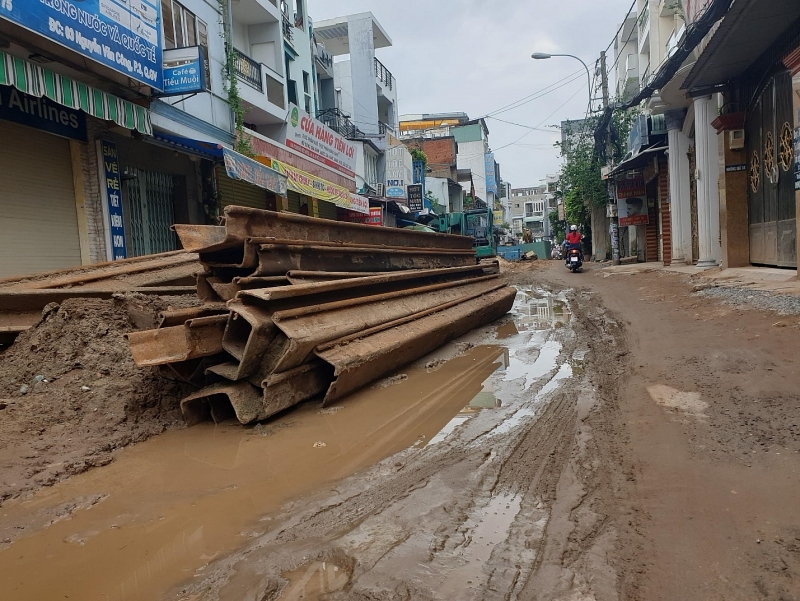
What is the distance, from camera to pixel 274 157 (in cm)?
1437

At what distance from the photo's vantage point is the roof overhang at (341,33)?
87.2 ft

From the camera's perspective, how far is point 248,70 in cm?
1449

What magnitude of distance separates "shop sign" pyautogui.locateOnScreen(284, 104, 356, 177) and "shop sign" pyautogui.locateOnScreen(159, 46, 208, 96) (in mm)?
6182

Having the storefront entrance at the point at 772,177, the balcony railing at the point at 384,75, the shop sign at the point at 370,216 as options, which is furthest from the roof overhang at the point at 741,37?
the balcony railing at the point at 384,75

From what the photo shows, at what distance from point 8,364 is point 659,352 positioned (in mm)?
5741

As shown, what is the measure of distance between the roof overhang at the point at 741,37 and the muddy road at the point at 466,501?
4.79 m

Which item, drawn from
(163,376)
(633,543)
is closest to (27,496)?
(163,376)

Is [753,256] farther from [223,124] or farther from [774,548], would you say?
[223,124]

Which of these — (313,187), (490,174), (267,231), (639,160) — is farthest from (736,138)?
(490,174)

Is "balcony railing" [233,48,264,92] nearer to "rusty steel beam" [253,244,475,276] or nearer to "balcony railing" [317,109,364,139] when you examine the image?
"balcony railing" [317,109,364,139]

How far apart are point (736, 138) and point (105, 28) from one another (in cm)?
1059

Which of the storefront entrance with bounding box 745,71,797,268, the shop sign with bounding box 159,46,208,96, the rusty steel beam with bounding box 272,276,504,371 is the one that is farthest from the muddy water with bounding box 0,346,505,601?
the shop sign with bounding box 159,46,208,96

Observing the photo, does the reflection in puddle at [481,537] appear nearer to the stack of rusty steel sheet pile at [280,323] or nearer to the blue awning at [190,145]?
the stack of rusty steel sheet pile at [280,323]

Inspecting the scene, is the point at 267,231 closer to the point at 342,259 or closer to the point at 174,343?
the point at 342,259
